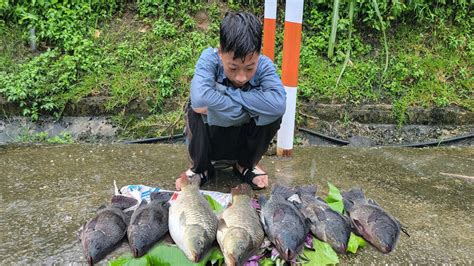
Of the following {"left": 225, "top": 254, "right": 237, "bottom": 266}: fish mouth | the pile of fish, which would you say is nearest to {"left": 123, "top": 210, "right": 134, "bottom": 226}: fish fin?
the pile of fish

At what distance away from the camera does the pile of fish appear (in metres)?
2.49

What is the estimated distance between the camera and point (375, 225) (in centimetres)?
273

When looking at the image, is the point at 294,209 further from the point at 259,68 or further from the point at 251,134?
the point at 259,68

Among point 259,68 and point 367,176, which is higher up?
point 259,68

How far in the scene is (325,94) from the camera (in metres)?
5.21

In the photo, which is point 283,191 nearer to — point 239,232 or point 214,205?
point 214,205

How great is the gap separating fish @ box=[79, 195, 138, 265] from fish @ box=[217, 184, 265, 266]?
561 millimetres

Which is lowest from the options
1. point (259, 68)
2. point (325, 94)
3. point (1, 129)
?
point (1, 129)

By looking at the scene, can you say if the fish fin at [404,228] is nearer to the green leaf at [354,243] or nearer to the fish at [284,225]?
the green leaf at [354,243]

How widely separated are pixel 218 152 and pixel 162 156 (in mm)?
836

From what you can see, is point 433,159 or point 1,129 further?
point 1,129

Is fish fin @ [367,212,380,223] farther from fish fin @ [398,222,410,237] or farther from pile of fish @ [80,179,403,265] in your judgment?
fish fin @ [398,222,410,237]

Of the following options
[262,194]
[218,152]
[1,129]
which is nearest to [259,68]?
[218,152]

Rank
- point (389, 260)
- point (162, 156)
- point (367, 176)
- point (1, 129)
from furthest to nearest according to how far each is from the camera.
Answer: point (1, 129) < point (162, 156) < point (367, 176) < point (389, 260)
